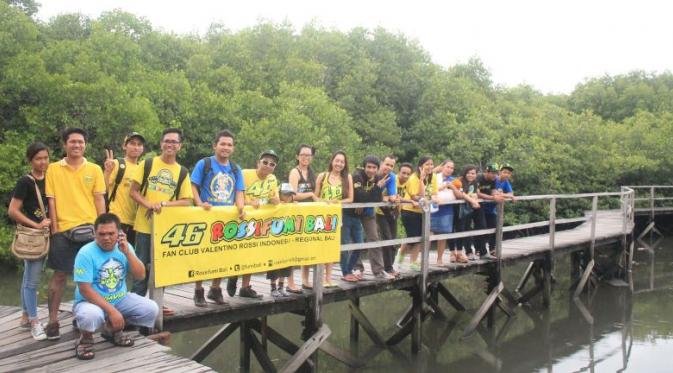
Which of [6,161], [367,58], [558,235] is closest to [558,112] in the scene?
[367,58]

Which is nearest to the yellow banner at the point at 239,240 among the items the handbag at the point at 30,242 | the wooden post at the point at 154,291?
the wooden post at the point at 154,291

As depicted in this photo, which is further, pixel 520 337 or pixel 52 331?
pixel 520 337

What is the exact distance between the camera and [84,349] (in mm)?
4551

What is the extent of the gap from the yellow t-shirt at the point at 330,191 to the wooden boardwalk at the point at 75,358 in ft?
9.30

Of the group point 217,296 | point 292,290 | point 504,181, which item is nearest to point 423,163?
point 504,181

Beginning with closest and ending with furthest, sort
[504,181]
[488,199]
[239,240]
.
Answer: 1. [239,240]
2. [488,199]
3. [504,181]

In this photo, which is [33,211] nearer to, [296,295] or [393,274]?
[296,295]

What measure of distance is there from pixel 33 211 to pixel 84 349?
4.22ft

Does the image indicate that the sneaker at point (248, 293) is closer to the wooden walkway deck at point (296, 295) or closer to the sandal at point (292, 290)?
the wooden walkway deck at point (296, 295)

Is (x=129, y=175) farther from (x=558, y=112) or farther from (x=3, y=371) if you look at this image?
(x=558, y=112)

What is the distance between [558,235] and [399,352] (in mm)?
6618

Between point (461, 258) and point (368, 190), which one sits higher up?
point (368, 190)

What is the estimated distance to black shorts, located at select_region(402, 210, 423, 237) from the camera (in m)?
8.49

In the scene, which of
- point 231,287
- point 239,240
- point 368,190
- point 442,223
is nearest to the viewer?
point 239,240
